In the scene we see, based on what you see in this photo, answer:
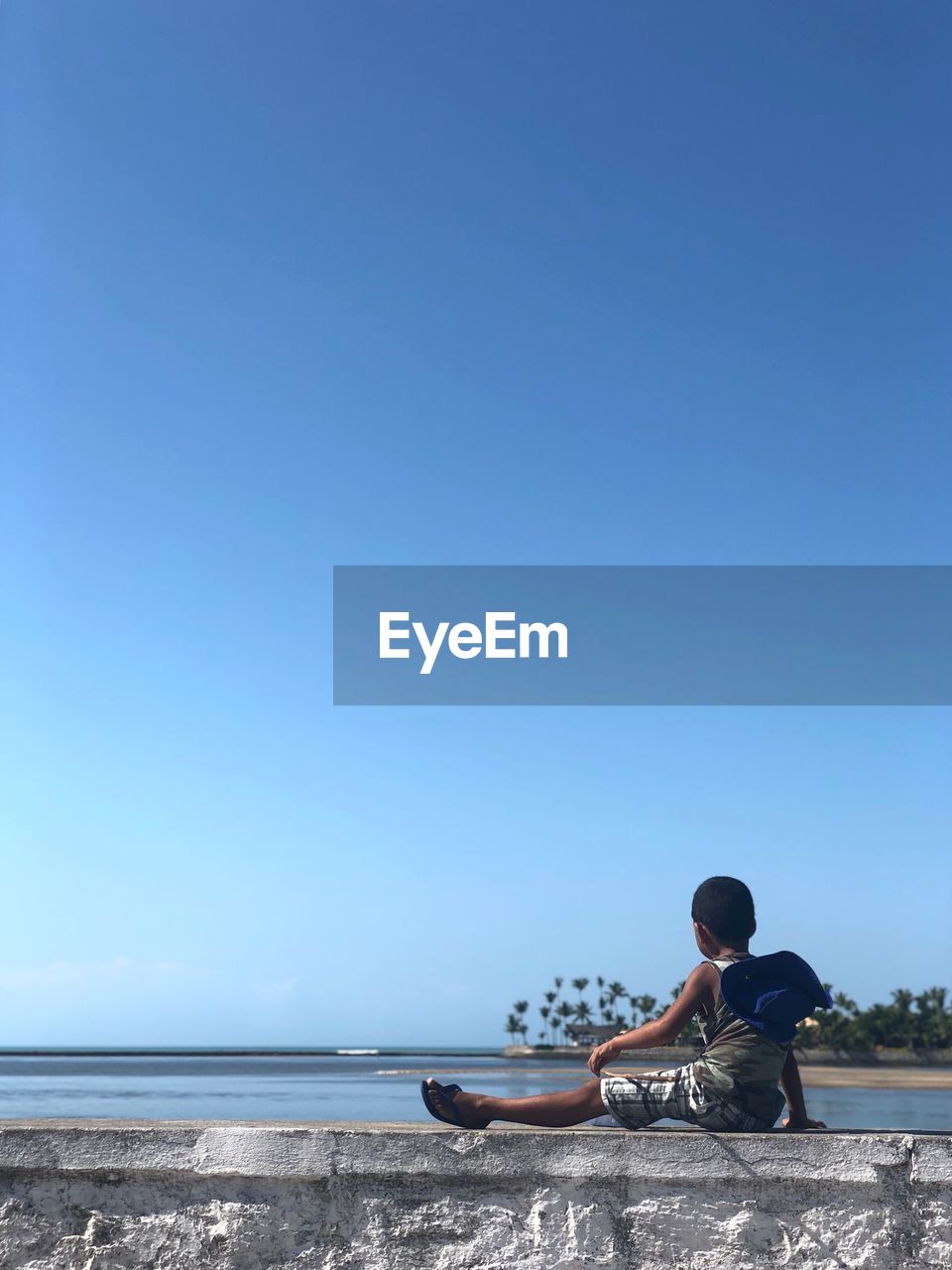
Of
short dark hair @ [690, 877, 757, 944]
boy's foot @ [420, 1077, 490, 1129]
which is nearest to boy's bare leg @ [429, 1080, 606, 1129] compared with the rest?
boy's foot @ [420, 1077, 490, 1129]

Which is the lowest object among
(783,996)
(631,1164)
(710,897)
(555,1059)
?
(555,1059)

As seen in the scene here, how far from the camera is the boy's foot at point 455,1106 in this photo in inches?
142

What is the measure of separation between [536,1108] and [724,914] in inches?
33.0

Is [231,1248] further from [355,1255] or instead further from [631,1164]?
[631,1164]

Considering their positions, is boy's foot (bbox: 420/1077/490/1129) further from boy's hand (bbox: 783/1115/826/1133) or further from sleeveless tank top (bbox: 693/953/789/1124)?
boy's hand (bbox: 783/1115/826/1133)

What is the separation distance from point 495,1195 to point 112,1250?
1111 mm

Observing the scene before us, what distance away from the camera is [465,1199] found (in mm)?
3357

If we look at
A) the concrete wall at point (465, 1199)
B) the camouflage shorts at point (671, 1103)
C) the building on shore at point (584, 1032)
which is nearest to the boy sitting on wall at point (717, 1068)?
the camouflage shorts at point (671, 1103)

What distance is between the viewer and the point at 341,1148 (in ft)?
11.1

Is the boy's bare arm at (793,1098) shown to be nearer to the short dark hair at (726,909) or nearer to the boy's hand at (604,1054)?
the short dark hair at (726,909)

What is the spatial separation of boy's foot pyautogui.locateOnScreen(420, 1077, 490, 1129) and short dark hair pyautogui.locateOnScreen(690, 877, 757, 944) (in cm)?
91

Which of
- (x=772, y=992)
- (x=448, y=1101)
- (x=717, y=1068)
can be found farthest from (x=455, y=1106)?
(x=772, y=992)

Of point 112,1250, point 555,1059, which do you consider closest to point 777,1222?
point 112,1250

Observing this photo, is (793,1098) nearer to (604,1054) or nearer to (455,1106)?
(604,1054)
